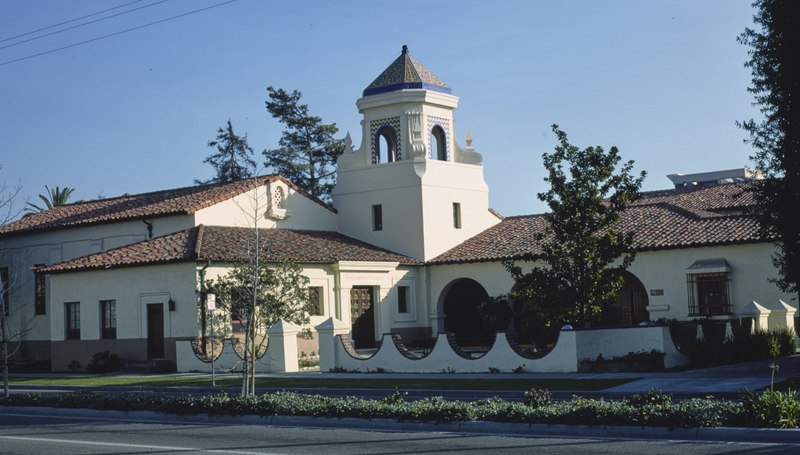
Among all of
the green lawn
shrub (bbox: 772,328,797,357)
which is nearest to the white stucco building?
shrub (bbox: 772,328,797,357)

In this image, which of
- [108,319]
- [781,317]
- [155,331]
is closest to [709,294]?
[781,317]

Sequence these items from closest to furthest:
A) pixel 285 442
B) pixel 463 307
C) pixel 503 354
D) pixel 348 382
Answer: pixel 285 442, pixel 348 382, pixel 503 354, pixel 463 307

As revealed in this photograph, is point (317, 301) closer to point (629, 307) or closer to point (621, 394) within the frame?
point (629, 307)

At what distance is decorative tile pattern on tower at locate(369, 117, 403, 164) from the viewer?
4300cm

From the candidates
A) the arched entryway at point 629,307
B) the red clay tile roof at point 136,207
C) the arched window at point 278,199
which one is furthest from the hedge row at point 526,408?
the arched entryway at point 629,307

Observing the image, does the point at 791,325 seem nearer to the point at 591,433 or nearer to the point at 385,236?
the point at 385,236

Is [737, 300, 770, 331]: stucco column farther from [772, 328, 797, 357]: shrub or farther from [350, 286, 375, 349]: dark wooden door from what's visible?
[350, 286, 375, 349]: dark wooden door

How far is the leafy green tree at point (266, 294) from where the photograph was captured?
2850 centimetres

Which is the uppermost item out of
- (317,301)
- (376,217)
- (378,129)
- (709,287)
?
(378,129)

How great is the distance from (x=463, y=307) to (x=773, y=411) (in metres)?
30.0

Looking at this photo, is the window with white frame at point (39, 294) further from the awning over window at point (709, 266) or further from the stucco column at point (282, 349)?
the awning over window at point (709, 266)

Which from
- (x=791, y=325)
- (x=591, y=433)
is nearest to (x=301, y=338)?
(x=791, y=325)

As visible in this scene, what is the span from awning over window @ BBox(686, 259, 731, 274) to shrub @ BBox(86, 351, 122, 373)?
19.7m

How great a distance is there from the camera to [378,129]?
4353cm
